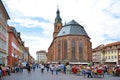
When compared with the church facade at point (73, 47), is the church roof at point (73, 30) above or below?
above

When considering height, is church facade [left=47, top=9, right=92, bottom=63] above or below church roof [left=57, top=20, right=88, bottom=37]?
below

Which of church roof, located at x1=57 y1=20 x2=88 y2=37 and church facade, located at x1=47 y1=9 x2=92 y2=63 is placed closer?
church facade, located at x1=47 y1=9 x2=92 y2=63

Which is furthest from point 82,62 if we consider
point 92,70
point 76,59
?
point 92,70

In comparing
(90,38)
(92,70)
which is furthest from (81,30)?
(92,70)

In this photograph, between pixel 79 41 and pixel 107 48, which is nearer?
pixel 79 41

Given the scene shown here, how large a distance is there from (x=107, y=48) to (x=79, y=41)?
54.5 feet

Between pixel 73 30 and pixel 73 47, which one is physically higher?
pixel 73 30

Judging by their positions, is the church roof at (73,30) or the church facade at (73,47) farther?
the church roof at (73,30)

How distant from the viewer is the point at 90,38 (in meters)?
114

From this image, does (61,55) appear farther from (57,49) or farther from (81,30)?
(81,30)

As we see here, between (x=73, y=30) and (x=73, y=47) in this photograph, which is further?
(x=73, y=30)

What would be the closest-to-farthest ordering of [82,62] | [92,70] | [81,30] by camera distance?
[92,70], [82,62], [81,30]

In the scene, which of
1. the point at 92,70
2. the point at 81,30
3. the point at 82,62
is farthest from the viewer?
the point at 81,30

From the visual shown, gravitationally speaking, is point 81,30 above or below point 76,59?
above
